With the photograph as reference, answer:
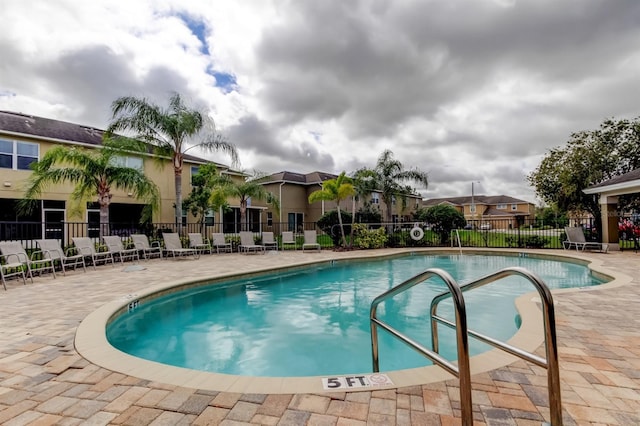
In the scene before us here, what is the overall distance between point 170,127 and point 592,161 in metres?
20.8

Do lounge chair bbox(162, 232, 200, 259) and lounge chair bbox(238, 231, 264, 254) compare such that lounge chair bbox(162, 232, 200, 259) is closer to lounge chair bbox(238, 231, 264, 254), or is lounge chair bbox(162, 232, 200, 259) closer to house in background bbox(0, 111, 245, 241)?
lounge chair bbox(238, 231, 264, 254)

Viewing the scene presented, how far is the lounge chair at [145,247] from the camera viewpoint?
38.3 feet

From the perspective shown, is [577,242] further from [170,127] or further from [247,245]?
[170,127]

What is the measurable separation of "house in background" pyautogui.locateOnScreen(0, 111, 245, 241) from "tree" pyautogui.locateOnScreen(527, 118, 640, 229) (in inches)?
816

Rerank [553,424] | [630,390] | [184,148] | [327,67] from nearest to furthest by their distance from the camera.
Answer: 1. [553,424]
2. [630,390]
3. [327,67]
4. [184,148]

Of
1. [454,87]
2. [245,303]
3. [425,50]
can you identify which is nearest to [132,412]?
[245,303]

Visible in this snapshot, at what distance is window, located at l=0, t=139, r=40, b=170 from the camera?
15172 mm

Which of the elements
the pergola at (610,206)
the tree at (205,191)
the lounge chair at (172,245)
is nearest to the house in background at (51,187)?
the tree at (205,191)

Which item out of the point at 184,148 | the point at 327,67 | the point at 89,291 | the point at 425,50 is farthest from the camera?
the point at 184,148

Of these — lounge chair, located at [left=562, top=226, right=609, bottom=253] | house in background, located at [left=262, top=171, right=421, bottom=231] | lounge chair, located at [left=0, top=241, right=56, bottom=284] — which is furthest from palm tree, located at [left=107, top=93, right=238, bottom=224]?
lounge chair, located at [left=562, top=226, right=609, bottom=253]

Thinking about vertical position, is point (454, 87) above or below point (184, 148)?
above

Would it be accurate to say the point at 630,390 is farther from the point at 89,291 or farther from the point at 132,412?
the point at 89,291

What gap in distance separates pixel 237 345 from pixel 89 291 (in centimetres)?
364

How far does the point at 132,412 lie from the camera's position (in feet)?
7.40
